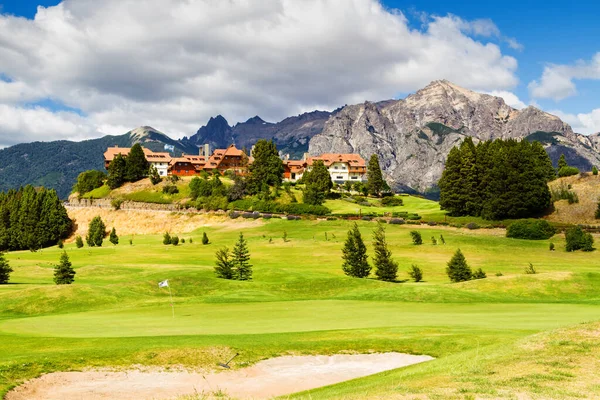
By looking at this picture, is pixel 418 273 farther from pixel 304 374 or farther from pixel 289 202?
pixel 289 202

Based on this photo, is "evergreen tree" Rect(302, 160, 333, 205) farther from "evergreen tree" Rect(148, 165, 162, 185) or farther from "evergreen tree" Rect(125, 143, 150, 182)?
"evergreen tree" Rect(125, 143, 150, 182)

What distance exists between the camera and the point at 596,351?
578 inches

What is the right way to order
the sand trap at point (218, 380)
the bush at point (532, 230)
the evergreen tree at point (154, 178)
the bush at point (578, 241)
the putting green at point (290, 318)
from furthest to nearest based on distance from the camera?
the evergreen tree at point (154, 178) → the bush at point (532, 230) → the bush at point (578, 241) → the putting green at point (290, 318) → the sand trap at point (218, 380)

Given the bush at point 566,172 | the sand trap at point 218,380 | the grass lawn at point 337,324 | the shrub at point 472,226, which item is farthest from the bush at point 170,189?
the sand trap at point 218,380

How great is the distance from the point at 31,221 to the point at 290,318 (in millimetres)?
109451

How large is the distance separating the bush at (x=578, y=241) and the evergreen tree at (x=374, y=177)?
2914 inches

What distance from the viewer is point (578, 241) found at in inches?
2608

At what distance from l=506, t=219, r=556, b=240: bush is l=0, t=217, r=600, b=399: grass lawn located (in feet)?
49.8

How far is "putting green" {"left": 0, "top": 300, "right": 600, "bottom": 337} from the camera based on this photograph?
76.4 ft

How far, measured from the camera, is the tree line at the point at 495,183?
303 feet

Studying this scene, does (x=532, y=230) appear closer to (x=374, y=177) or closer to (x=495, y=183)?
(x=495, y=183)

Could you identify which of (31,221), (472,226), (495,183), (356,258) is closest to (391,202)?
(495,183)

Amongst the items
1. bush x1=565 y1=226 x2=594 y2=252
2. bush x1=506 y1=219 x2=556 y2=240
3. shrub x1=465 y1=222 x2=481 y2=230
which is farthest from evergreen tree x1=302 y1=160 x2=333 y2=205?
bush x1=565 y1=226 x2=594 y2=252

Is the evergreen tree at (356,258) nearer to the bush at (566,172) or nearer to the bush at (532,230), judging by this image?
the bush at (532,230)
